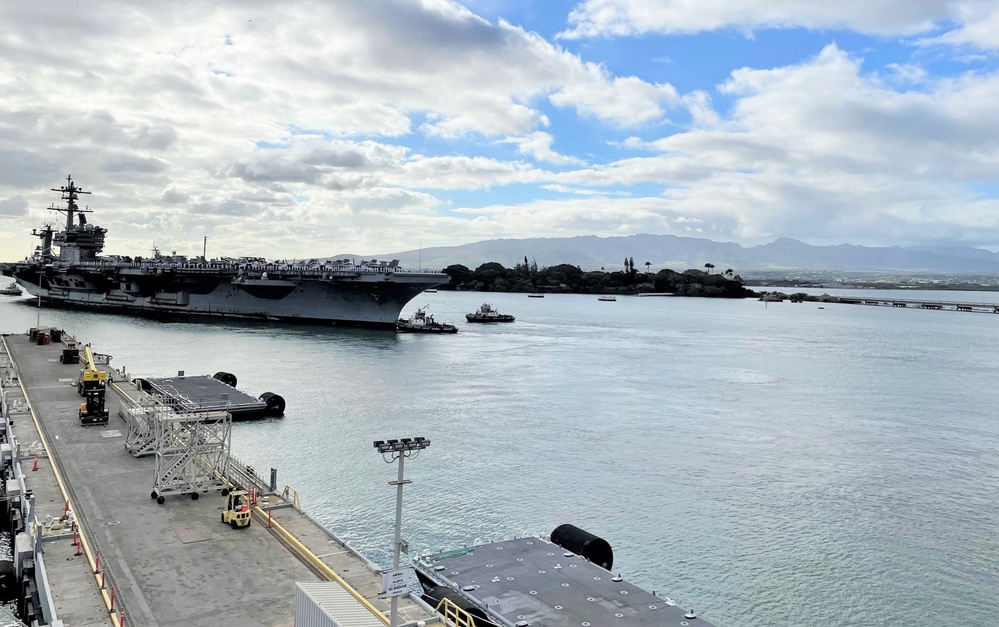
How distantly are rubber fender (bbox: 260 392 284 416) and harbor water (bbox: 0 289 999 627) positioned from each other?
94cm

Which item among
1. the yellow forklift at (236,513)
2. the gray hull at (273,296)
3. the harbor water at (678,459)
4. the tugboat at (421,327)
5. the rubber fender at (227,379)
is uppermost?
the gray hull at (273,296)

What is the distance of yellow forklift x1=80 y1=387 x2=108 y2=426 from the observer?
27.2 m

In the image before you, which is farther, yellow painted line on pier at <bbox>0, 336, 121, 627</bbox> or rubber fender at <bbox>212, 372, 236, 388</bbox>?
rubber fender at <bbox>212, 372, 236, 388</bbox>

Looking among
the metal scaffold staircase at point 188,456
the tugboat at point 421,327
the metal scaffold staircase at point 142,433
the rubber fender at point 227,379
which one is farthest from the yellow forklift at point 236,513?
the tugboat at point 421,327

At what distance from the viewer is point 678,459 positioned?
30.2 metres

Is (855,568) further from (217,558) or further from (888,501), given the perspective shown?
(217,558)

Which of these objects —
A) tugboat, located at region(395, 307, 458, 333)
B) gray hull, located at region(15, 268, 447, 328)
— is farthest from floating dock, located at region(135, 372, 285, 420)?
tugboat, located at region(395, 307, 458, 333)

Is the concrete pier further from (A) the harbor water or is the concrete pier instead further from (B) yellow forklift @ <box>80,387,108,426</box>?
(B) yellow forklift @ <box>80,387,108,426</box>

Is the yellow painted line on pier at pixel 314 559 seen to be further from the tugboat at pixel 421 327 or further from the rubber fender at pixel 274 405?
the tugboat at pixel 421 327

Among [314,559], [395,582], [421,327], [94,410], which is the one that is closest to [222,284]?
[421,327]

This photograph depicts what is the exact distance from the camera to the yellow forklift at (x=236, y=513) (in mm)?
16891

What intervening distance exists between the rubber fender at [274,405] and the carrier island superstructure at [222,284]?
109 ft

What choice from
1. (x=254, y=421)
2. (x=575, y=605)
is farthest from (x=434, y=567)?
(x=254, y=421)

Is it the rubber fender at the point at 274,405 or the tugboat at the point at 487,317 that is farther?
the tugboat at the point at 487,317
